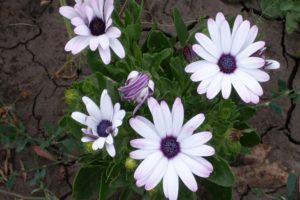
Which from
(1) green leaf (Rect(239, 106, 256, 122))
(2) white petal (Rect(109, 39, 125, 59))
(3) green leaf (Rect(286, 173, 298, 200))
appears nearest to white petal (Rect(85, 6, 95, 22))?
(2) white petal (Rect(109, 39, 125, 59))

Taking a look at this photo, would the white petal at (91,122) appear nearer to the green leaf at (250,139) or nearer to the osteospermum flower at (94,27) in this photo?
the osteospermum flower at (94,27)

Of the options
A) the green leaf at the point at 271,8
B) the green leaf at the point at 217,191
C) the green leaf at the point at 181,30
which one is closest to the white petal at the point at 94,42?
the green leaf at the point at 181,30

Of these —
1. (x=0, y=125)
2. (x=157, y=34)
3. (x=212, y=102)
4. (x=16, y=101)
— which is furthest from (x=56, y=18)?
(x=212, y=102)

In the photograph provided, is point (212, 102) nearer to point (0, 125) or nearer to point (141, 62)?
point (141, 62)

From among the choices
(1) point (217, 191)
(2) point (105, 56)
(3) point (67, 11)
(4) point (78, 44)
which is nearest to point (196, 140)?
(2) point (105, 56)

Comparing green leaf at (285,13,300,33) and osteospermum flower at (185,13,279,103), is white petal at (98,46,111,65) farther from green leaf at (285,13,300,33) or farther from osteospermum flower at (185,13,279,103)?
green leaf at (285,13,300,33)
